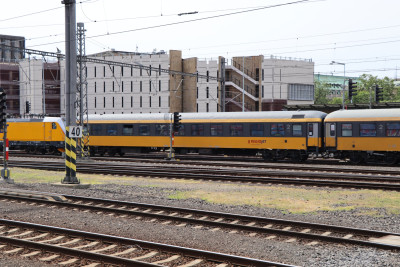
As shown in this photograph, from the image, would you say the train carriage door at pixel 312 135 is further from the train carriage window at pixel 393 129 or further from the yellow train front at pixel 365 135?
the train carriage window at pixel 393 129

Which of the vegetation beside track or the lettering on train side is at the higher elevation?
the lettering on train side

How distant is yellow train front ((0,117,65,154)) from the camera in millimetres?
42906

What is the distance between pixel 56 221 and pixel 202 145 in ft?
82.5

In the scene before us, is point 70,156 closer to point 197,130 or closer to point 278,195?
point 278,195

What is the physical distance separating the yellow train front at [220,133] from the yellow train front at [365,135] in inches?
45.7

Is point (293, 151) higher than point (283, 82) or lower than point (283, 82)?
lower

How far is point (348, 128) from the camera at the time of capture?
1217 inches

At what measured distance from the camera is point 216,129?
120 ft

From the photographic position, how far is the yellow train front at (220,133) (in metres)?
32.8

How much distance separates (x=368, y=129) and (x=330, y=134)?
240 cm

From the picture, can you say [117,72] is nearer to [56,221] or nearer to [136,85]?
[136,85]

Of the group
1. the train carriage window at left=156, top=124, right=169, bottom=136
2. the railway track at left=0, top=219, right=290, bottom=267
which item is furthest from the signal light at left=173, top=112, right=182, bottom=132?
the railway track at left=0, top=219, right=290, bottom=267

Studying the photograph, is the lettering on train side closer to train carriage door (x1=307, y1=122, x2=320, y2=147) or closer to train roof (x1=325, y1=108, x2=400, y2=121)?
train carriage door (x1=307, y1=122, x2=320, y2=147)

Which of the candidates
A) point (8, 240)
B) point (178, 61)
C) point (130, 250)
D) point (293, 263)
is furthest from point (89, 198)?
point (178, 61)
